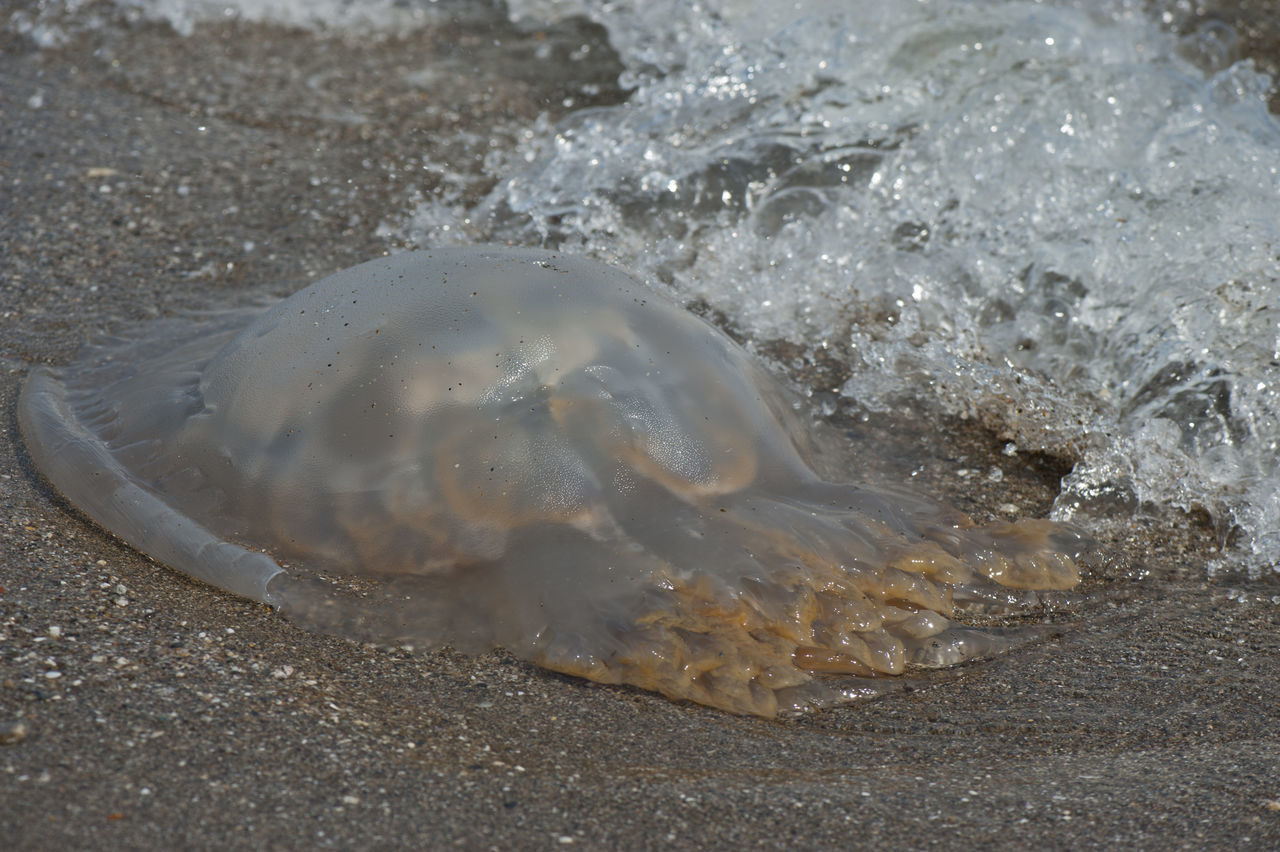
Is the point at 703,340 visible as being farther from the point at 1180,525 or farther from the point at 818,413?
the point at 1180,525

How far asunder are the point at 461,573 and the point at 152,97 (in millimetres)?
3012

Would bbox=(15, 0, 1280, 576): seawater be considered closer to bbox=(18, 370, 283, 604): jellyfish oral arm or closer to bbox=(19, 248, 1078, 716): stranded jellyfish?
bbox=(19, 248, 1078, 716): stranded jellyfish

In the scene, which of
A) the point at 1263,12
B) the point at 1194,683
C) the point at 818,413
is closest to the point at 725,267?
the point at 818,413

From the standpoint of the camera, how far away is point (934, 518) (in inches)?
103

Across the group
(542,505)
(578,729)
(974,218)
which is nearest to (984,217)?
(974,218)

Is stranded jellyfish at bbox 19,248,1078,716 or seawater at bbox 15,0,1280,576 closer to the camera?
stranded jellyfish at bbox 19,248,1078,716

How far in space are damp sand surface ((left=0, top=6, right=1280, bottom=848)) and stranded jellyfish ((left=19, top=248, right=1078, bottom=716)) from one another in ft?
0.27

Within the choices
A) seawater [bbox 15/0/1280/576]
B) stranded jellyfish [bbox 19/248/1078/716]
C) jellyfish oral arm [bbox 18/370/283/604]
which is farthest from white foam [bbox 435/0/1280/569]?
jellyfish oral arm [bbox 18/370/283/604]

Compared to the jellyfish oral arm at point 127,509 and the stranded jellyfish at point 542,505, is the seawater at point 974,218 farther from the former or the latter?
the jellyfish oral arm at point 127,509

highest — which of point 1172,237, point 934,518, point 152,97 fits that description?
point 152,97

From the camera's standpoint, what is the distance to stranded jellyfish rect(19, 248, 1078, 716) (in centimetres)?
224

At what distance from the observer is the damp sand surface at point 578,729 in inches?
68.6

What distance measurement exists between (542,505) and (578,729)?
49 cm

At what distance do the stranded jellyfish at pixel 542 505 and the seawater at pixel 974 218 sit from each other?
708mm
